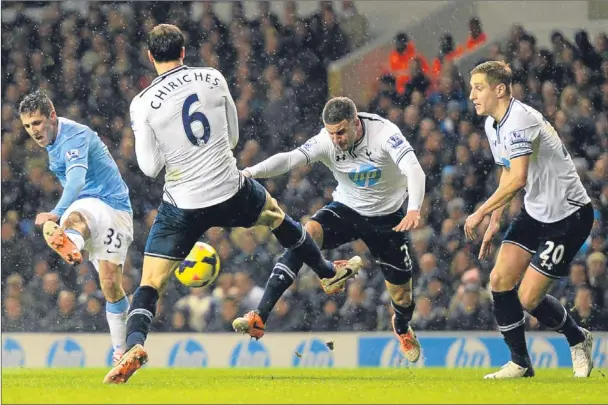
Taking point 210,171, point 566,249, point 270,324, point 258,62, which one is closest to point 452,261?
point 270,324

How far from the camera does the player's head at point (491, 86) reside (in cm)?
873

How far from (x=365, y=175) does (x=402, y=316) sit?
4.39ft

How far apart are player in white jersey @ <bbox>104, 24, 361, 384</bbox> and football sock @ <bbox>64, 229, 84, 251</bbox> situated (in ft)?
4.46

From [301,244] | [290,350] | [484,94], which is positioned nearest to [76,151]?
[301,244]

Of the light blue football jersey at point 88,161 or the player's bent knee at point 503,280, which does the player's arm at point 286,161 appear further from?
the player's bent knee at point 503,280

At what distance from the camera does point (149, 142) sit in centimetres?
810

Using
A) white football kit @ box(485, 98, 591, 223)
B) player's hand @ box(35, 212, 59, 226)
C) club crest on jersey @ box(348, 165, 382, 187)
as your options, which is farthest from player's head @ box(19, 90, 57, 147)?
white football kit @ box(485, 98, 591, 223)

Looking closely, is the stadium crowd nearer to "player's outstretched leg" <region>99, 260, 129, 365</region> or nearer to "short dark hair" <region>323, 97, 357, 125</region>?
"player's outstretched leg" <region>99, 260, 129, 365</region>

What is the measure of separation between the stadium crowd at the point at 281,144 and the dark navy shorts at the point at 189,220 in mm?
5432

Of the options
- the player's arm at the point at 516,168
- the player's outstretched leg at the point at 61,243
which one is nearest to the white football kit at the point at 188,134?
the player's outstretched leg at the point at 61,243

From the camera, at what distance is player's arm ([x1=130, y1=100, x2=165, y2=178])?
8094mm

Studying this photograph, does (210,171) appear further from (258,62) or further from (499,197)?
(258,62)

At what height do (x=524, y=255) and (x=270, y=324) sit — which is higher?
(x=524, y=255)

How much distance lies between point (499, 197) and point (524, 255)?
66 cm
